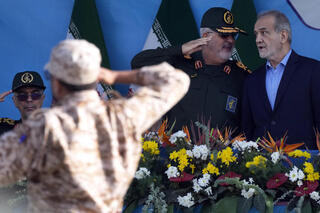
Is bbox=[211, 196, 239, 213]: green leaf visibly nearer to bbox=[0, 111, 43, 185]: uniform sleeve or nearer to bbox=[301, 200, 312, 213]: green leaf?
bbox=[301, 200, 312, 213]: green leaf

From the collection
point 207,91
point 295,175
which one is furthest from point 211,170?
point 207,91

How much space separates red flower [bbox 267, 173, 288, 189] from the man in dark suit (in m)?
0.84

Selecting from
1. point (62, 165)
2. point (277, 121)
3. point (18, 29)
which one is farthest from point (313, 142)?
point (18, 29)

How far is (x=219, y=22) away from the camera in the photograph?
5219 millimetres

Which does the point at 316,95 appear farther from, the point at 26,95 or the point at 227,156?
the point at 26,95

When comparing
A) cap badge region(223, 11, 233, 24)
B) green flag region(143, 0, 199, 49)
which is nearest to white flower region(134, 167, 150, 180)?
cap badge region(223, 11, 233, 24)

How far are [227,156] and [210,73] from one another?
1.37 m

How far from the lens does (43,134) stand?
2.30 metres

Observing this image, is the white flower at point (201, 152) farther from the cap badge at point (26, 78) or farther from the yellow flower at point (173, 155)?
the cap badge at point (26, 78)

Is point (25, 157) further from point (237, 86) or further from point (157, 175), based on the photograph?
point (237, 86)

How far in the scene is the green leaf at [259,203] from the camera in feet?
11.9

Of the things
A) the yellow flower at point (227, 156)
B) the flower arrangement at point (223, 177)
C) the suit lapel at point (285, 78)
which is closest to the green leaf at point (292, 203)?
the flower arrangement at point (223, 177)

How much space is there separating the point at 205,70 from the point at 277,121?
2.71ft

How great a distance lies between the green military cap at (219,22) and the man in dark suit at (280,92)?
277 millimetres
